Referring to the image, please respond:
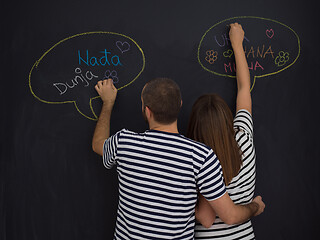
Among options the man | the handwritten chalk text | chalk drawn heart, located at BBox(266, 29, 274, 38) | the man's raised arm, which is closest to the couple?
the man

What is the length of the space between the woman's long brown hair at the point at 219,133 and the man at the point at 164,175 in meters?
0.11

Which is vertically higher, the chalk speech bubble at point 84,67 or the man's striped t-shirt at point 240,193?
the chalk speech bubble at point 84,67

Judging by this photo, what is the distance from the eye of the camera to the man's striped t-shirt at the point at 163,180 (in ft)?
3.29

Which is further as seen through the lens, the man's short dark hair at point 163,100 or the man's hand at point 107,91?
the man's hand at point 107,91

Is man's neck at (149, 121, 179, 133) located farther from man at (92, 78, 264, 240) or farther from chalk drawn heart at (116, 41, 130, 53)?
chalk drawn heart at (116, 41, 130, 53)

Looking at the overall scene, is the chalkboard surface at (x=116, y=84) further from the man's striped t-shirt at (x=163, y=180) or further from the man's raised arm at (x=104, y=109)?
the man's striped t-shirt at (x=163, y=180)

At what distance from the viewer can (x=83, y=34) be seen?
1.42m

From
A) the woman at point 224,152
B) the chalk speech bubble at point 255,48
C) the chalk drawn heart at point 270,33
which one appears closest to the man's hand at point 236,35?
the chalk speech bubble at point 255,48

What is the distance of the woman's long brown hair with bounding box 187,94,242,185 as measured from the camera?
112 cm

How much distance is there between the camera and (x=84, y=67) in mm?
1429

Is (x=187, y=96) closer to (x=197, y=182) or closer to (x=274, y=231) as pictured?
(x=197, y=182)

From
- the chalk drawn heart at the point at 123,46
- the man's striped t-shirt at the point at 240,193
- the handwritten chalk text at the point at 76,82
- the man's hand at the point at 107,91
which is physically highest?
the chalk drawn heart at the point at 123,46

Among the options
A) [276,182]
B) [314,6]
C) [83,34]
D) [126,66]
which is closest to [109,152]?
[126,66]

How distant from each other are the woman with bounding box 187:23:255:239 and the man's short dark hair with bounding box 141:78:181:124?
136 mm
